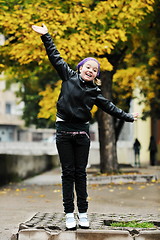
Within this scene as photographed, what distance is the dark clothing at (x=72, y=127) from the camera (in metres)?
5.40

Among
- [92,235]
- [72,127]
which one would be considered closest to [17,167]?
[72,127]

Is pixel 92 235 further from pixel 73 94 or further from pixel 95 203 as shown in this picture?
pixel 95 203

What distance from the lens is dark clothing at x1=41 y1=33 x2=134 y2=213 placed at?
17.7ft

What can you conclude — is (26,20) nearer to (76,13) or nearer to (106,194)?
(76,13)

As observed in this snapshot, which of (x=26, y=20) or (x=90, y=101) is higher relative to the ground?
(x=26, y=20)

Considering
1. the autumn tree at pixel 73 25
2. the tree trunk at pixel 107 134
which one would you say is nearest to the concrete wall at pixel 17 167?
the tree trunk at pixel 107 134

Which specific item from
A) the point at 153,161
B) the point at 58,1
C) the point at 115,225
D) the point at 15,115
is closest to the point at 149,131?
the point at 153,161

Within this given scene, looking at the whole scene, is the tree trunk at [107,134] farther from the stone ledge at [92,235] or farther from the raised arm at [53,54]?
the stone ledge at [92,235]

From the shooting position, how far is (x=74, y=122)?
214 inches

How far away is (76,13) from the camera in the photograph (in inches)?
531

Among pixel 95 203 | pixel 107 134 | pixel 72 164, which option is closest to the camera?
pixel 72 164

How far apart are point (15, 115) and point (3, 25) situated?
64535mm

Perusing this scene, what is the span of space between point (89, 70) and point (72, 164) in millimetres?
960

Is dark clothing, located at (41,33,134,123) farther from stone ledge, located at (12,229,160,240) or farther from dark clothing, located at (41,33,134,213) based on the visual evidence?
stone ledge, located at (12,229,160,240)
